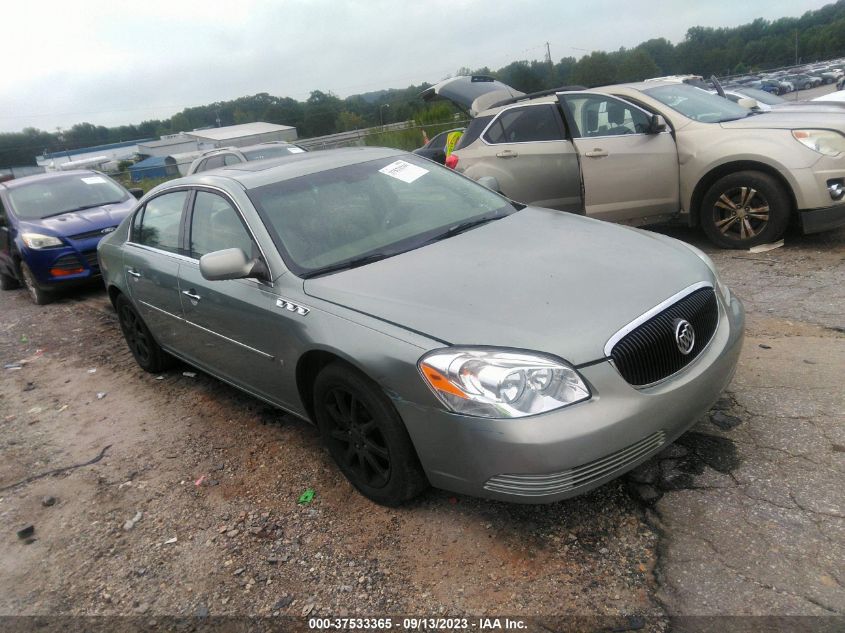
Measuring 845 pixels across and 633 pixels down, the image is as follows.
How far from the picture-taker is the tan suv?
219 inches

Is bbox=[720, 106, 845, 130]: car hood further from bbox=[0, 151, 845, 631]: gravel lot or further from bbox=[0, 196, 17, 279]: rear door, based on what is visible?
bbox=[0, 196, 17, 279]: rear door

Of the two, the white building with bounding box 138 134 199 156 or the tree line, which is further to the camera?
the white building with bounding box 138 134 199 156

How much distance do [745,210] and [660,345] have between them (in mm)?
4066

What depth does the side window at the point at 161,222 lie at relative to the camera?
4.27 m

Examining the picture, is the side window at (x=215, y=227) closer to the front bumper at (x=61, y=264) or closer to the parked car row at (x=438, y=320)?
the parked car row at (x=438, y=320)

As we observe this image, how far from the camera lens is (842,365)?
3646 millimetres

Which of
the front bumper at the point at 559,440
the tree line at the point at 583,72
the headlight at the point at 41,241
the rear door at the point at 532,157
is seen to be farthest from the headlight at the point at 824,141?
the tree line at the point at 583,72

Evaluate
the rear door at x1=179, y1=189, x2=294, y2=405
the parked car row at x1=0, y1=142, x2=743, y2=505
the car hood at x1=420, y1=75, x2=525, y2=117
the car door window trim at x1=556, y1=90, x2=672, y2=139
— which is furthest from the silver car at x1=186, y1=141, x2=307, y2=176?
the rear door at x1=179, y1=189, x2=294, y2=405

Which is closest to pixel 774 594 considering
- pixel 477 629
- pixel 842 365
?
pixel 477 629

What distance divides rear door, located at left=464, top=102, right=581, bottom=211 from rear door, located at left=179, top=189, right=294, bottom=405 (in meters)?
3.77

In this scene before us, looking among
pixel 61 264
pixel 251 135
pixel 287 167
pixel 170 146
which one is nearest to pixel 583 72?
pixel 251 135

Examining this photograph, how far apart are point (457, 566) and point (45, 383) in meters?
4.59

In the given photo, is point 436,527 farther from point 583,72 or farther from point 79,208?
point 583,72

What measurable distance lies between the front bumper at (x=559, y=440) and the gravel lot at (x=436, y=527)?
1.07 ft
